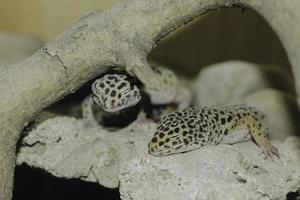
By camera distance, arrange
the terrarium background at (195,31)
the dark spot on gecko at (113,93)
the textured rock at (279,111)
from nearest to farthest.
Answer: the dark spot on gecko at (113,93) → the textured rock at (279,111) → the terrarium background at (195,31)

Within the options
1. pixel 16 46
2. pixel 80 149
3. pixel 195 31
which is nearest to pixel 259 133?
pixel 80 149

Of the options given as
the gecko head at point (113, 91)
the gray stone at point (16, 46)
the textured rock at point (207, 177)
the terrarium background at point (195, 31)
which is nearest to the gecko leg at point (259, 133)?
→ the textured rock at point (207, 177)

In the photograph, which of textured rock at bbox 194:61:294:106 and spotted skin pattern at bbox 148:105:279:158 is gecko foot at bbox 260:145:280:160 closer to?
spotted skin pattern at bbox 148:105:279:158

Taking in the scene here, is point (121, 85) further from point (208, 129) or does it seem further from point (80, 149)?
point (208, 129)

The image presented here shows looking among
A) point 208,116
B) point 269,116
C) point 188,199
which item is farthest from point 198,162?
point 269,116

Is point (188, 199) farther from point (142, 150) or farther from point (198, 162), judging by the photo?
point (142, 150)

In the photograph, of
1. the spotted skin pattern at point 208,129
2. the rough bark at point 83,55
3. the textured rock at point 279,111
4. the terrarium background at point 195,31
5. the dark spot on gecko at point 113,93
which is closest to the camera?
the rough bark at point 83,55

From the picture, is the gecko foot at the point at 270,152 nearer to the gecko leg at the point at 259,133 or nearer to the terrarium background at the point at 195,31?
the gecko leg at the point at 259,133
